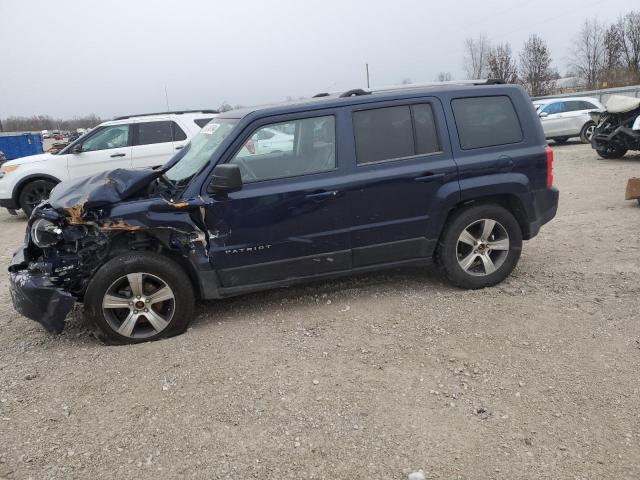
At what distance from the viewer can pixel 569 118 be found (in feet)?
56.7

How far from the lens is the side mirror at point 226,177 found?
3.78 m

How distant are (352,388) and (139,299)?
72.0 inches

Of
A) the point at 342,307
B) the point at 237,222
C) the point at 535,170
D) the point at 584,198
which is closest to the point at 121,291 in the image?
the point at 237,222

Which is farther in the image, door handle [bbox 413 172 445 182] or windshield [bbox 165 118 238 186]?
door handle [bbox 413 172 445 182]

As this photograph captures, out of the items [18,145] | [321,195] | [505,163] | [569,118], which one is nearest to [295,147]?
[321,195]

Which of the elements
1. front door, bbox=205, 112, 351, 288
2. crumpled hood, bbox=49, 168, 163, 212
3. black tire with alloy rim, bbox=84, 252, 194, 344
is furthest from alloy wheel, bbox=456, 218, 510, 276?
crumpled hood, bbox=49, 168, 163, 212

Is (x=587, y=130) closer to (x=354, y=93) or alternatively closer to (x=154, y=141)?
(x=154, y=141)

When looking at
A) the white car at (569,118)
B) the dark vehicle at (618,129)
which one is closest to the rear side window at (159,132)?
the dark vehicle at (618,129)

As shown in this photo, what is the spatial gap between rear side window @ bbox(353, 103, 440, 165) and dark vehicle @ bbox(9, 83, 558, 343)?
0.01 m

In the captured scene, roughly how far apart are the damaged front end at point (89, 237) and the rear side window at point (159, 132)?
5997 millimetres

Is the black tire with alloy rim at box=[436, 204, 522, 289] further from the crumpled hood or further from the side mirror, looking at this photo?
the crumpled hood

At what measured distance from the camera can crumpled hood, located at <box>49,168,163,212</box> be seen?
379 centimetres

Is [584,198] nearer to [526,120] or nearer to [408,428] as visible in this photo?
[526,120]

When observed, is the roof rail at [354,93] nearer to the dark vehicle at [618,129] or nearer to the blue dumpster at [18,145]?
the dark vehicle at [618,129]
